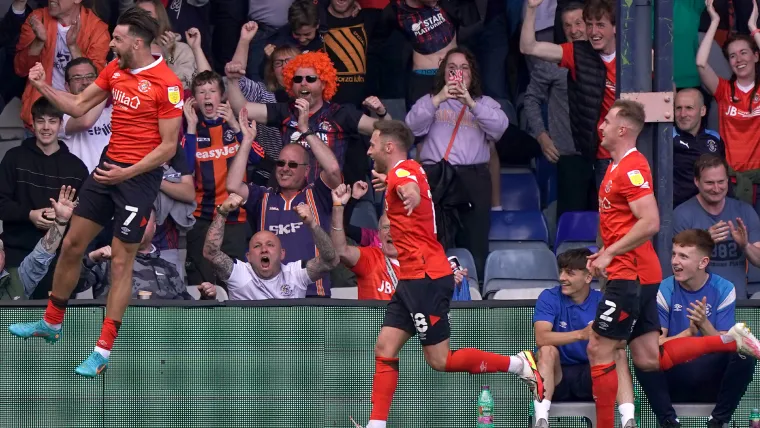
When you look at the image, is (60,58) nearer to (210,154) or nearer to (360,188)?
(210,154)

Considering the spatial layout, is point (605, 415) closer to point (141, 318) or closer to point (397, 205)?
point (397, 205)

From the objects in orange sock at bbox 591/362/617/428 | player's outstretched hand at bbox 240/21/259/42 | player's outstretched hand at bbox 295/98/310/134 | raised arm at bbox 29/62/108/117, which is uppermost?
player's outstretched hand at bbox 240/21/259/42

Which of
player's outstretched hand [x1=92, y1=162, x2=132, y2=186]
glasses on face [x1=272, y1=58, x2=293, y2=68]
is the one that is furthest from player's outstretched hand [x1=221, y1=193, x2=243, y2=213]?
glasses on face [x1=272, y1=58, x2=293, y2=68]

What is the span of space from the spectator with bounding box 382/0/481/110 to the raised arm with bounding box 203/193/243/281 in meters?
2.80

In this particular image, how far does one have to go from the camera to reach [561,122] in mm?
13938

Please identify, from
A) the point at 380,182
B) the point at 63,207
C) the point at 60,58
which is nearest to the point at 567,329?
the point at 380,182

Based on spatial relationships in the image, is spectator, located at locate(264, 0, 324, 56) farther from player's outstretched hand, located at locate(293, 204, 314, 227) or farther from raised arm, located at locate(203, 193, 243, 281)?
player's outstretched hand, located at locate(293, 204, 314, 227)

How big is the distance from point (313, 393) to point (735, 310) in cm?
314

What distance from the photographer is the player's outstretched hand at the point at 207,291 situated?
11.6 metres

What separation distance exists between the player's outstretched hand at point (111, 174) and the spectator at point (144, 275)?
150 cm

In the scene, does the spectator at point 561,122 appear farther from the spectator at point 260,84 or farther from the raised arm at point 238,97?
the raised arm at point 238,97

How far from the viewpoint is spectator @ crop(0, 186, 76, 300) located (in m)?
11.7

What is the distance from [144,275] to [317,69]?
253 centimetres

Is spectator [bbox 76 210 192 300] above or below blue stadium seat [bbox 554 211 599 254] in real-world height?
below
